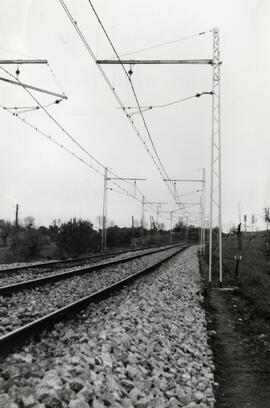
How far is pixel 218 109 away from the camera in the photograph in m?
20.2

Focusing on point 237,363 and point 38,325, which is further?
point 237,363

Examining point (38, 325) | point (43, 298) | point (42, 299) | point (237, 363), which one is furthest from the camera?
point (43, 298)

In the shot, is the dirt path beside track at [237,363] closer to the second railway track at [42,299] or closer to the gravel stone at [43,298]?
the second railway track at [42,299]

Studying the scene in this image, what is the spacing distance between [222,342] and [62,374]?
5.25 metres

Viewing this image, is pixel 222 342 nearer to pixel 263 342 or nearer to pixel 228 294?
pixel 263 342

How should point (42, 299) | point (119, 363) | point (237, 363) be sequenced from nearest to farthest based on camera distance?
point (119, 363)
point (237, 363)
point (42, 299)

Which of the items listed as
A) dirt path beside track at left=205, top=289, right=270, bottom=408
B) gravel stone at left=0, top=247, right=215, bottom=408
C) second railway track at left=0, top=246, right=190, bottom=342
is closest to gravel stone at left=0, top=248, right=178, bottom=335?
second railway track at left=0, top=246, right=190, bottom=342

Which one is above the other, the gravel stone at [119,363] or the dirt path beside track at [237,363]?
the gravel stone at [119,363]

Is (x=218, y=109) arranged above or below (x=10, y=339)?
above

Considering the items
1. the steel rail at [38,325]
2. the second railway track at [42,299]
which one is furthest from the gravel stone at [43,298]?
the steel rail at [38,325]

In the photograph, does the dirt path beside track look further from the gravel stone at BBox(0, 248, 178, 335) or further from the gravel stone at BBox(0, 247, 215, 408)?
the gravel stone at BBox(0, 248, 178, 335)

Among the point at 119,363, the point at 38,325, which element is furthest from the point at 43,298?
the point at 119,363

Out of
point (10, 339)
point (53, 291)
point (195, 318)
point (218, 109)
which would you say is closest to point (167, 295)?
point (195, 318)

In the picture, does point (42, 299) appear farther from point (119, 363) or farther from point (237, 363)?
point (119, 363)
